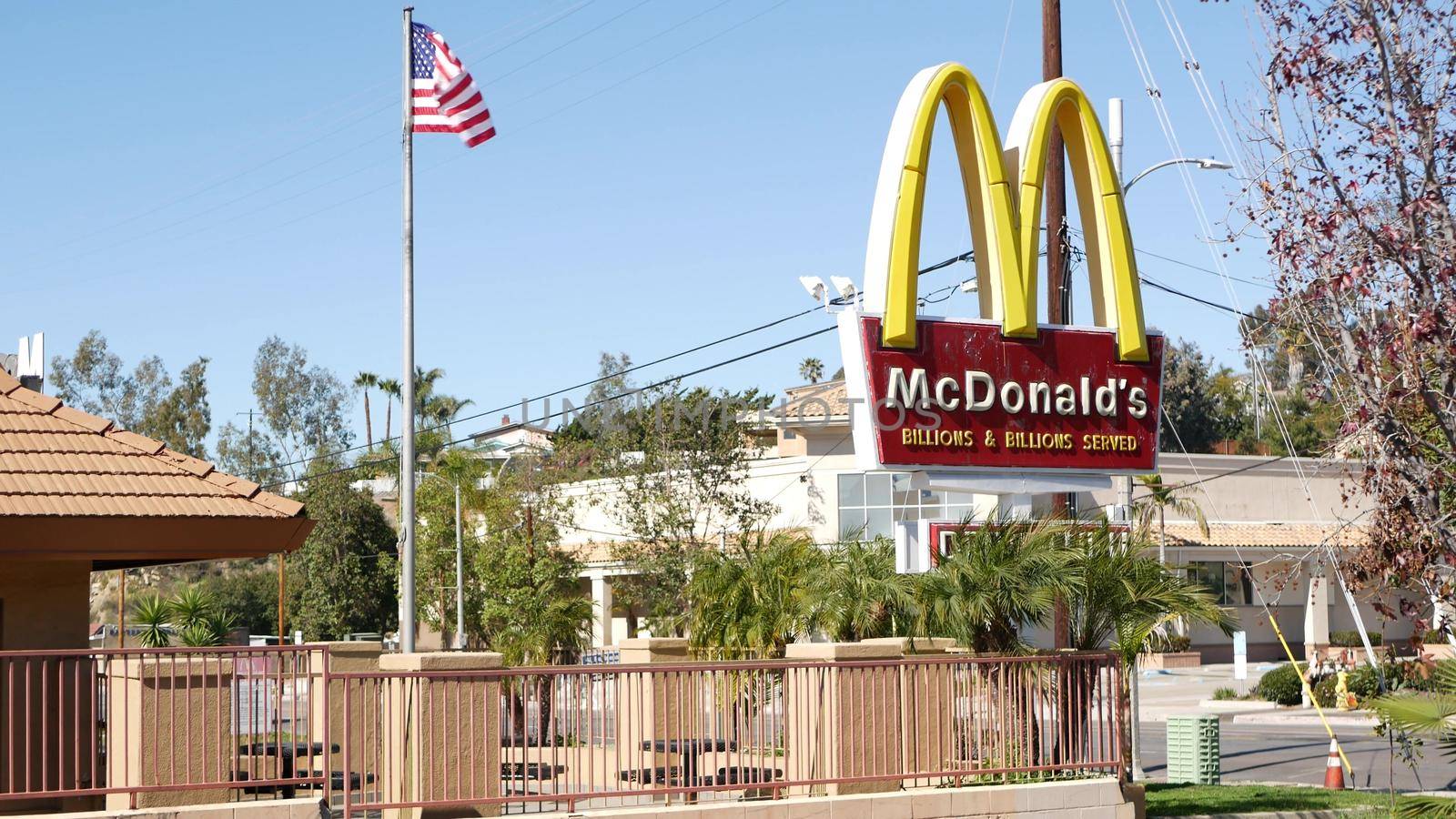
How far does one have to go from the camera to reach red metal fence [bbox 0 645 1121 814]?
1191 centimetres

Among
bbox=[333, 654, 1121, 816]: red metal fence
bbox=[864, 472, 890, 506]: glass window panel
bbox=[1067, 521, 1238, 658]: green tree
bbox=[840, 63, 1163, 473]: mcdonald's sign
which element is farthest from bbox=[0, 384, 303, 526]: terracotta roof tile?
bbox=[864, 472, 890, 506]: glass window panel

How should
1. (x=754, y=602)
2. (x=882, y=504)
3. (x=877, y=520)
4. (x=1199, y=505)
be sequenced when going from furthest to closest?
(x=1199, y=505) < (x=877, y=520) < (x=882, y=504) < (x=754, y=602)

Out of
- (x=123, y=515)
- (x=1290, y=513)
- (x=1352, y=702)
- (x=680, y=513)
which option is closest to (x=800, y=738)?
(x=123, y=515)

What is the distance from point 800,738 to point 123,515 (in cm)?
614

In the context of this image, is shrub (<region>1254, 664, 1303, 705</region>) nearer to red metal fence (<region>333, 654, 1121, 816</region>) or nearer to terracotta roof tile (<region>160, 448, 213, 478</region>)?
red metal fence (<region>333, 654, 1121, 816</region>)

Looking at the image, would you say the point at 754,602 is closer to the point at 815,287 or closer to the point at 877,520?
the point at 815,287

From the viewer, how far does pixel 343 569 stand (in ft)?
205

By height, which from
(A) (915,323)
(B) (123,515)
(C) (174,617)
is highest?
(A) (915,323)

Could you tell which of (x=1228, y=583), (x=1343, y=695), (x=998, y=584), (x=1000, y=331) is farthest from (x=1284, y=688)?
(x=1000, y=331)

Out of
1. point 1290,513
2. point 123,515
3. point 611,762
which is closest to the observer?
point 123,515

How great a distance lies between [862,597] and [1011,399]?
15.4 feet

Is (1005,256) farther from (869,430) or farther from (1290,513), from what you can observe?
(1290,513)

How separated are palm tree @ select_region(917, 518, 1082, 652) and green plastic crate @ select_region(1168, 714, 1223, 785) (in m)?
5.62

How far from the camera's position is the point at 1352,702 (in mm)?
34000
